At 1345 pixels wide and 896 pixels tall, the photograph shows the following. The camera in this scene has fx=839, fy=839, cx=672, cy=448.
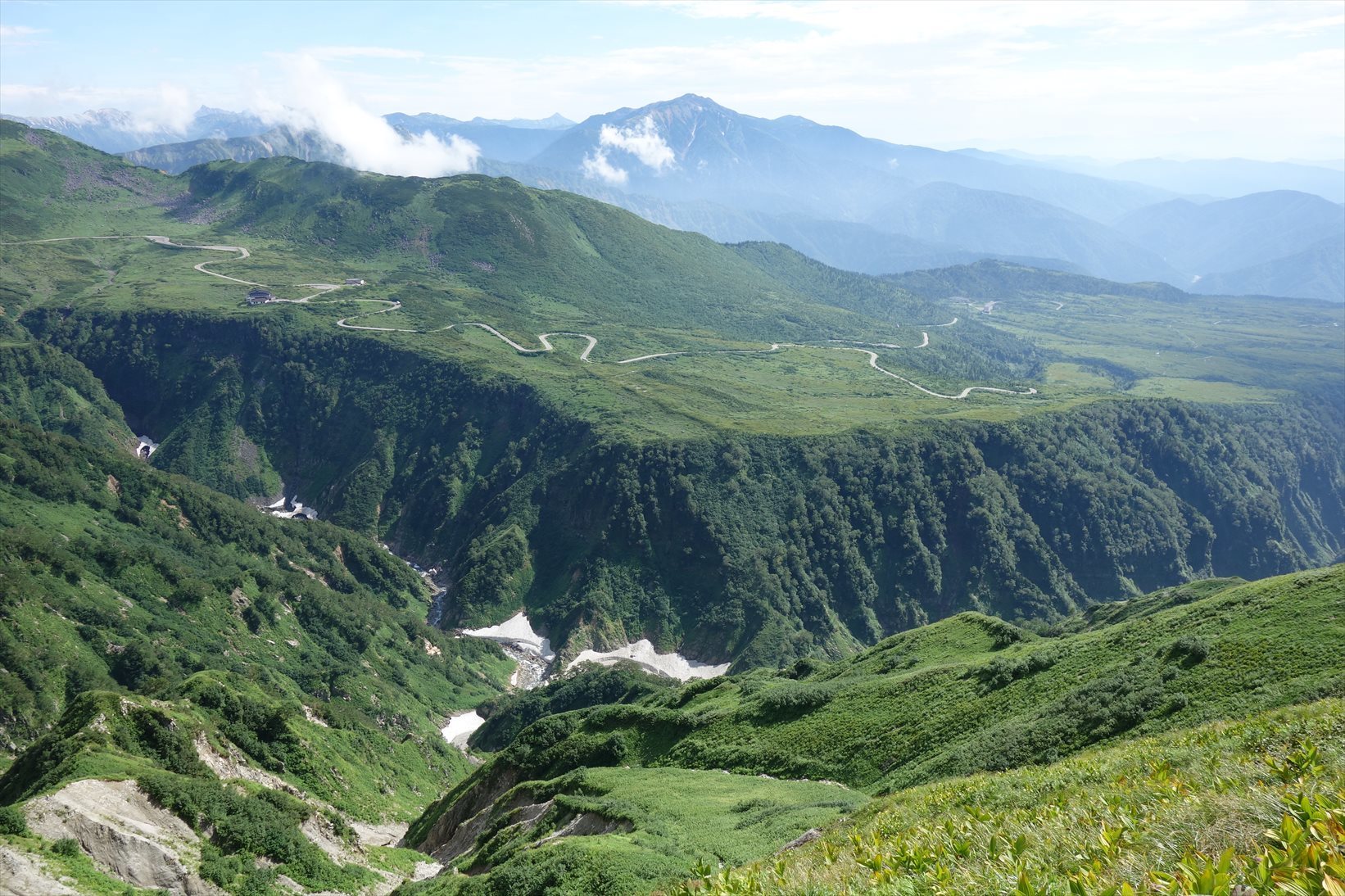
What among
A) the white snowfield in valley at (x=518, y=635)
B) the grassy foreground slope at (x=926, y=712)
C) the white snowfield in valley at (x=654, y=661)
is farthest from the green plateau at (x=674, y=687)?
the white snowfield in valley at (x=518, y=635)

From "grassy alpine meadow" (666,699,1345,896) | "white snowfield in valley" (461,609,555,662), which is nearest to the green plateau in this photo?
"grassy alpine meadow" (666,699,1345,896)

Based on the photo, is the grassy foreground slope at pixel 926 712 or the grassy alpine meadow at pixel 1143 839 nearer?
the grassy alpine meadow at pixel 1143 839

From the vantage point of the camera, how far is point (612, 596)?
166m

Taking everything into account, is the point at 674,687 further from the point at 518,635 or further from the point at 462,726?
the point at 518,635

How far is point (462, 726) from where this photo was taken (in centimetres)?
13050

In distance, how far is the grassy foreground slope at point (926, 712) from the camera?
143ft

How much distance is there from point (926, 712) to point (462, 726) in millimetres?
91384

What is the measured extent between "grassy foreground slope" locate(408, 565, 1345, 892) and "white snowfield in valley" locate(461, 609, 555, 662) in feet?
274

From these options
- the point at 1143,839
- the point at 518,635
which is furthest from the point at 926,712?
the point at 518,635

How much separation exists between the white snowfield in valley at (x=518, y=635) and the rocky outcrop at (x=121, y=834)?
114 metres

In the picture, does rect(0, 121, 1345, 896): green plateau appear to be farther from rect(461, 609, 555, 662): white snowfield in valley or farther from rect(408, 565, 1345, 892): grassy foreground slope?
rect(461, 609, 555, 662): white snowfield in valley

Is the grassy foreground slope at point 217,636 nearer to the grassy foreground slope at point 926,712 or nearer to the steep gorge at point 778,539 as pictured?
the grassy foreground slope at point 926,712

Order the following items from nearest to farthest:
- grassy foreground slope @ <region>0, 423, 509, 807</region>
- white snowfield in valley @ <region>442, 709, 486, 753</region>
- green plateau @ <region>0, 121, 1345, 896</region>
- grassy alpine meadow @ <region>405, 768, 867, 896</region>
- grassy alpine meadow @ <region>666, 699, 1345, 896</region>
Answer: grassy alpine meadow @ <region>666, 699, 1345, 896</region>
green plateau @ <region>0, 121, 1345, 896</region>
grassy alpine meadow @ <region>405, 768, 867, 896</region>
grassy foreground slope @ <region>0, 423, 509, 807</region>
white snowfield in valley @ <region>442, 709, 486, 753</region>

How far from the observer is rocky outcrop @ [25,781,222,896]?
44.2 meters
